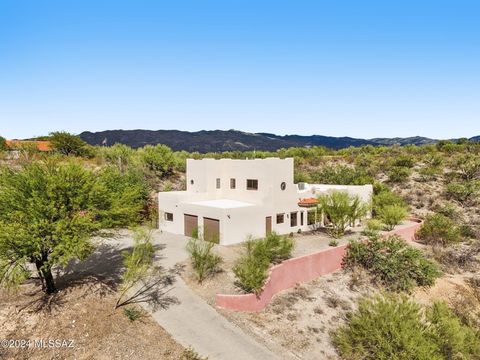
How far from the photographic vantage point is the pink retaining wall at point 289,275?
17133 mm

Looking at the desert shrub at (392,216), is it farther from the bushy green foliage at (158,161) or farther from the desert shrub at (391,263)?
the bushy green foliage at (158,161)

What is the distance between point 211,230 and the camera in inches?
1067

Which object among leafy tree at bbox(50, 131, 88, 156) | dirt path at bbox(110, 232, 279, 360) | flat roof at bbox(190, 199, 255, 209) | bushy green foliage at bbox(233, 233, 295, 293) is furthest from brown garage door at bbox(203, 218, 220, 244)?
leafy tree at bbox(50, 131, 88, 156)

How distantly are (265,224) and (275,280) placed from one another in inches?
340

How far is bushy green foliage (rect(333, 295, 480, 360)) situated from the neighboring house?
42.2ft

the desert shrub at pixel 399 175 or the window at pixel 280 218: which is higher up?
the desert shrub at pixel 399 175

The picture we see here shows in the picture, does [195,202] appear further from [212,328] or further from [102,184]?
[212,328]

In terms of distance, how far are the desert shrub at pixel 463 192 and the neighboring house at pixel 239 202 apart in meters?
20.8

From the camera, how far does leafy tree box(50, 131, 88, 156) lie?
58688 millimetres

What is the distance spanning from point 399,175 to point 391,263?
108 feet

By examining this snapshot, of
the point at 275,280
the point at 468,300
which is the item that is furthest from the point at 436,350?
the point at 468,300

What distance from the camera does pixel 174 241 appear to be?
27625mm

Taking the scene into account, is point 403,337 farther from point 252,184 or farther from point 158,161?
point 158,161

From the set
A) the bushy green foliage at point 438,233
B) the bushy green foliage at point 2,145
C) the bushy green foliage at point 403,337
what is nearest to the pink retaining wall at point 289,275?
the bushy green foliage at point 403,337
